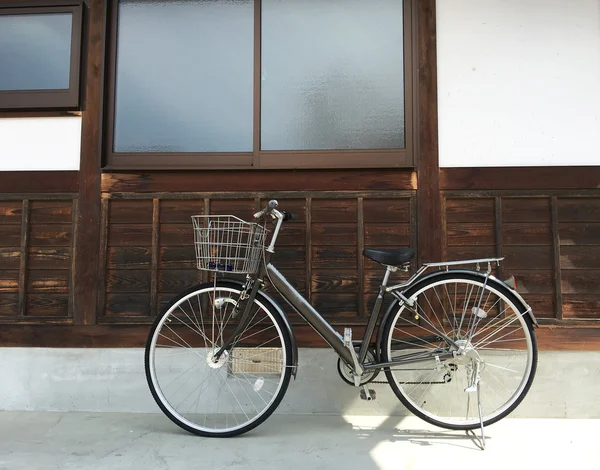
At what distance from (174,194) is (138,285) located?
687 millimetres

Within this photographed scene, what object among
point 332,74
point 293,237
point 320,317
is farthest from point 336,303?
point 332,74

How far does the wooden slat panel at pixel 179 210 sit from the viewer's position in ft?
10.4

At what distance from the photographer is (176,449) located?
8.25ft

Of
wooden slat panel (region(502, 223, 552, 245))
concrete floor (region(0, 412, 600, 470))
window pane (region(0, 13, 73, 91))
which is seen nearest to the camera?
concrete floor (region(0, 412, 600, 470))

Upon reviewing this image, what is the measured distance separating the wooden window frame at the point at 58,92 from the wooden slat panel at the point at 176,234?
109cm

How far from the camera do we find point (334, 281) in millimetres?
3107

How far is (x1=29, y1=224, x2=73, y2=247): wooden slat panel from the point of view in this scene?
322cm

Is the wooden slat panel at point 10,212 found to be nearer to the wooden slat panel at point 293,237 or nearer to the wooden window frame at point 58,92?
the wooden window frame at point 58,92

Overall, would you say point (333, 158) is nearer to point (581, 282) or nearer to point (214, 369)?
point (214, 369)

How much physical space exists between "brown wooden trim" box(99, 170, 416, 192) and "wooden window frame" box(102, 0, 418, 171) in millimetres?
49

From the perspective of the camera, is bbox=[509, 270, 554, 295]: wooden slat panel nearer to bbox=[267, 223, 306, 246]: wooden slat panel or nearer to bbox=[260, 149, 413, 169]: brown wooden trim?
Answer: bbox=[260, 149, 413, 169]: brown wooden trim

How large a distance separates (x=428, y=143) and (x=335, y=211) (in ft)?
2.60

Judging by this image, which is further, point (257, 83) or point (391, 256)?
point (257, 83)

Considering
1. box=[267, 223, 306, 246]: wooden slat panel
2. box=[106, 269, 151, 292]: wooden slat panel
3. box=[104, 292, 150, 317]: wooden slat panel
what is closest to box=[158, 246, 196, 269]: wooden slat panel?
A: box=[106, 269, 151, 292]: wooden slat panel
